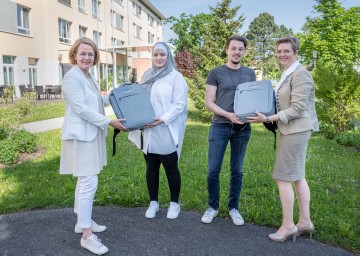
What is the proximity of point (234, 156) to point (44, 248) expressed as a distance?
7.18ft

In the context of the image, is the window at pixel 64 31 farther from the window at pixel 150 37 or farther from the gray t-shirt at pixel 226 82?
the gray t-shirt at pixel 226 82

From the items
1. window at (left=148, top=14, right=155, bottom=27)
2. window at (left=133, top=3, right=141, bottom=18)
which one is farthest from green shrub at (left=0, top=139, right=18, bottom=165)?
window at (left=148, top=14, right=155, bottom=27)

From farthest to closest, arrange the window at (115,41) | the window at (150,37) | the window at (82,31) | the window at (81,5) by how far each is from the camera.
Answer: the window at (150,37)
the window at (115,41)
the window at (82,31)
the window at (81,5)

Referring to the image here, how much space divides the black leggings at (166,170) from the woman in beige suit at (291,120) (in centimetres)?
108

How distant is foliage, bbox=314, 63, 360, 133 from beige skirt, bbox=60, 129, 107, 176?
30.3ft

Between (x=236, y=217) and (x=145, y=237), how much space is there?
1084 mm

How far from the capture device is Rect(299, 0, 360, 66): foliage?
31688 mm

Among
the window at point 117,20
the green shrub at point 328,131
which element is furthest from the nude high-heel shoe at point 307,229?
the window at point 117,20

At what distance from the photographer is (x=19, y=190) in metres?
5.20

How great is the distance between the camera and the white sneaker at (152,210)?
4194mm

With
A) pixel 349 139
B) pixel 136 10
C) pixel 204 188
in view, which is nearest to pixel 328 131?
pixel 349 139

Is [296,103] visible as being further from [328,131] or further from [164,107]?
[328,131]

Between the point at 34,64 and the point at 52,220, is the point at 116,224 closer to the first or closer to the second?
the point at 52,220

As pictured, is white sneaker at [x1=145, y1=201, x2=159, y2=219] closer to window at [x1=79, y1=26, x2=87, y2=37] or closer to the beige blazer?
the beige blazer
